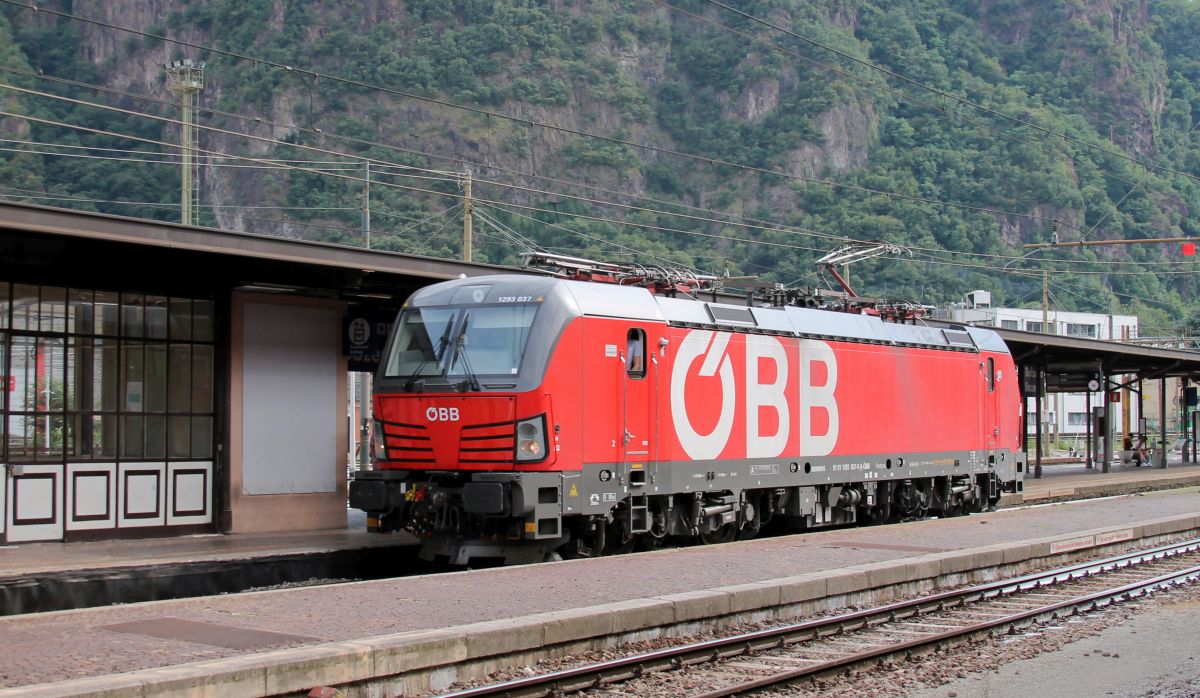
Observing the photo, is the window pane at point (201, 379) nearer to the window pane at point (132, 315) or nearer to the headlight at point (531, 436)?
the window pane at point (132, 315)

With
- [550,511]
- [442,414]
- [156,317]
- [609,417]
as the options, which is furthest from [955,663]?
[156,317]

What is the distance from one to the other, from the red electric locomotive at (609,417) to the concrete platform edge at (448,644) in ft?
9.97

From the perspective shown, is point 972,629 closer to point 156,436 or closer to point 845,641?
point 845,641

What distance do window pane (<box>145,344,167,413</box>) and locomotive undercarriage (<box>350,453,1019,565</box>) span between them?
11.0 ft

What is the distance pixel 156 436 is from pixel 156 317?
60.8 inches

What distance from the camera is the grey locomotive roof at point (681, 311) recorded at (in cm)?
1536

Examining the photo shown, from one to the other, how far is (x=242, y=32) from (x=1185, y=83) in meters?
80.7

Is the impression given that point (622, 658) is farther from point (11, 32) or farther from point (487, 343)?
point (11, 32)

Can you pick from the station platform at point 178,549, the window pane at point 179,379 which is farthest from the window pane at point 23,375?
the window pane at point 179,379

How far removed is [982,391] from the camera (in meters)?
24.5

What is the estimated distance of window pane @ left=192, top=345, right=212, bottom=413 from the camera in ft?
57.1

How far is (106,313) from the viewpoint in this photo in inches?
648

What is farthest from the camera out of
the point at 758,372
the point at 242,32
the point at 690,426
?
the point at 242,32

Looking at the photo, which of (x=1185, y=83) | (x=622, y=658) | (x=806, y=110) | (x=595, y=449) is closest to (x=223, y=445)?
(x=595, y=449)
